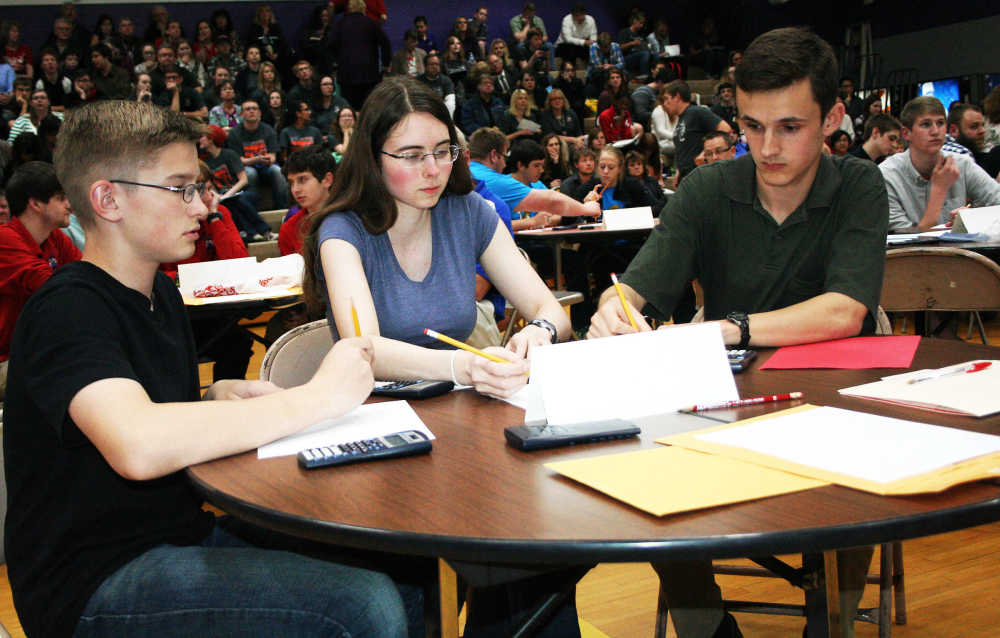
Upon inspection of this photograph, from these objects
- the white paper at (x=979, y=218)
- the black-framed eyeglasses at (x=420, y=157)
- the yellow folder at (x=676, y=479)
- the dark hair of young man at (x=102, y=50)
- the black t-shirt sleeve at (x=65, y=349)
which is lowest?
the yellow folder at (x=676, y=479)

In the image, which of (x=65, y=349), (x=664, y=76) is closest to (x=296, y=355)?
(x=65, y=349)

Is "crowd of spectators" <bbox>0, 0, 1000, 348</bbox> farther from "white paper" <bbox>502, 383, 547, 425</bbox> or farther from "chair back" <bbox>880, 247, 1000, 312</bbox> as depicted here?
"white paper" <bbox>502, 383, 547, 425</bbox>

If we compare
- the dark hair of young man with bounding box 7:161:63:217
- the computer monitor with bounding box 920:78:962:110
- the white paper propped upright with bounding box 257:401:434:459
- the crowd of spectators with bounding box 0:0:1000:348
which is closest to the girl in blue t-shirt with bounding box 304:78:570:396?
the white paper propped upright with bounding box 257:401:434:459

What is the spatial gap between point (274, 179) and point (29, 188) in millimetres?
4956

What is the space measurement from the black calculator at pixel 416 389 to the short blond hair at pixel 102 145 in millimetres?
503

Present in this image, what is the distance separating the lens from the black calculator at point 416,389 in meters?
1.38

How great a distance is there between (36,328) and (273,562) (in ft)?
1.41

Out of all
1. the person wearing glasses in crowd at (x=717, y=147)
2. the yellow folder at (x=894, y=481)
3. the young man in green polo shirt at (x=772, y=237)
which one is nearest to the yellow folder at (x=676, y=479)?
the yellow folder at (x=894, y=481)

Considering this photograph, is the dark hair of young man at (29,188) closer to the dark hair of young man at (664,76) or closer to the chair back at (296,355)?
the chair back at (296,355)

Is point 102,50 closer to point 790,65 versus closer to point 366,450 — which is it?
point 790,65

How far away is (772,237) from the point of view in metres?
1.80

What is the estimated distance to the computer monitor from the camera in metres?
13.0

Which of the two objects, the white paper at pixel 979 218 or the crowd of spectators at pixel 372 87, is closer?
the white paper at pixel 979 218

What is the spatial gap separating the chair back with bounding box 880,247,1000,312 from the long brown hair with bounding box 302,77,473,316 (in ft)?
4.75
